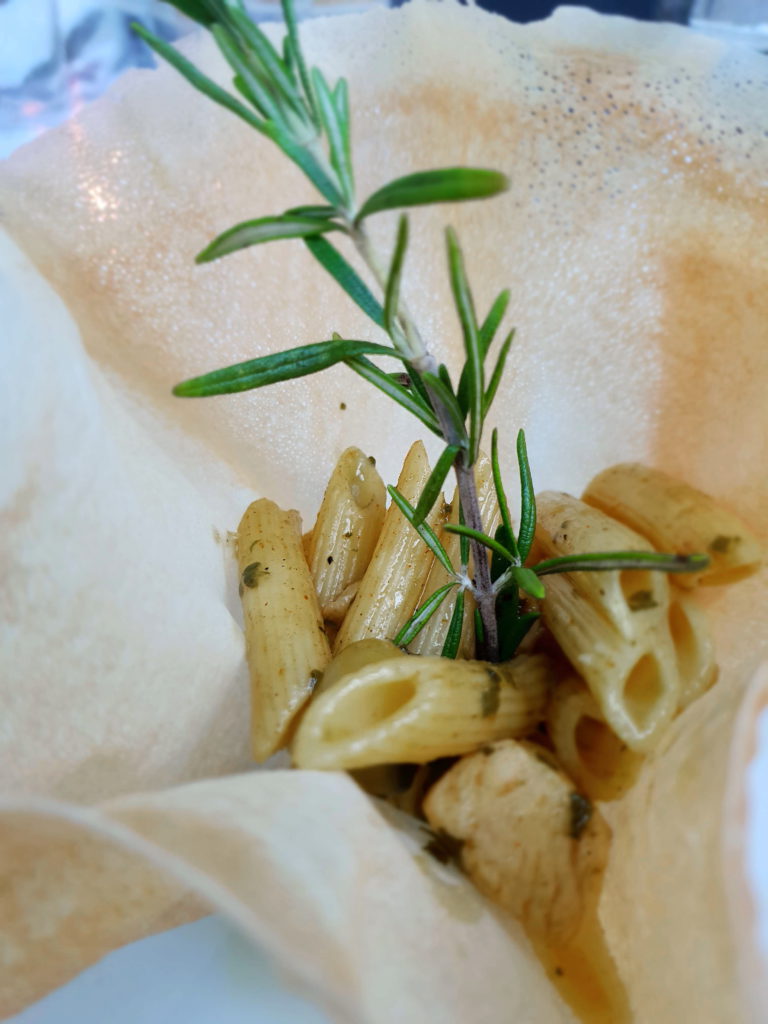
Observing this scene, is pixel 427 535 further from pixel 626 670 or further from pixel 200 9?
pixel 200 9

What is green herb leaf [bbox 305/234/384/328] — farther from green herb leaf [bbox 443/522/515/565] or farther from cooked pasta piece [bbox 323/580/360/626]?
cooked pasta piece [bbox 323/580/360/626]

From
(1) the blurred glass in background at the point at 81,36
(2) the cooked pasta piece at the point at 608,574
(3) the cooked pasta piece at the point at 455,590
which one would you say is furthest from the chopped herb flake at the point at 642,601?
(1) the blurred glass in background at the point at 81,36

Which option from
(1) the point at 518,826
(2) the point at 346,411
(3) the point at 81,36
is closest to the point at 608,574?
(1) the point at 518,826

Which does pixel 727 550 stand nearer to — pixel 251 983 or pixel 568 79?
pixel 251 983

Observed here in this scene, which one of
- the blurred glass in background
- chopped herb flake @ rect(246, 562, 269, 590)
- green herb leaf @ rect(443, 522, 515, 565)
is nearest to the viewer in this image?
green herb leaf @ rect(443, 522, 515, 565)

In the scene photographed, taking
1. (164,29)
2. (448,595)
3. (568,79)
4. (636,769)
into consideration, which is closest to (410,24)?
(568,79)

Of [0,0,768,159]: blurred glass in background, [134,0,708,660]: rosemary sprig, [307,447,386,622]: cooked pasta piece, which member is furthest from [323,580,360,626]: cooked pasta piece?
[0,0,768,159]: blurred glass in background
